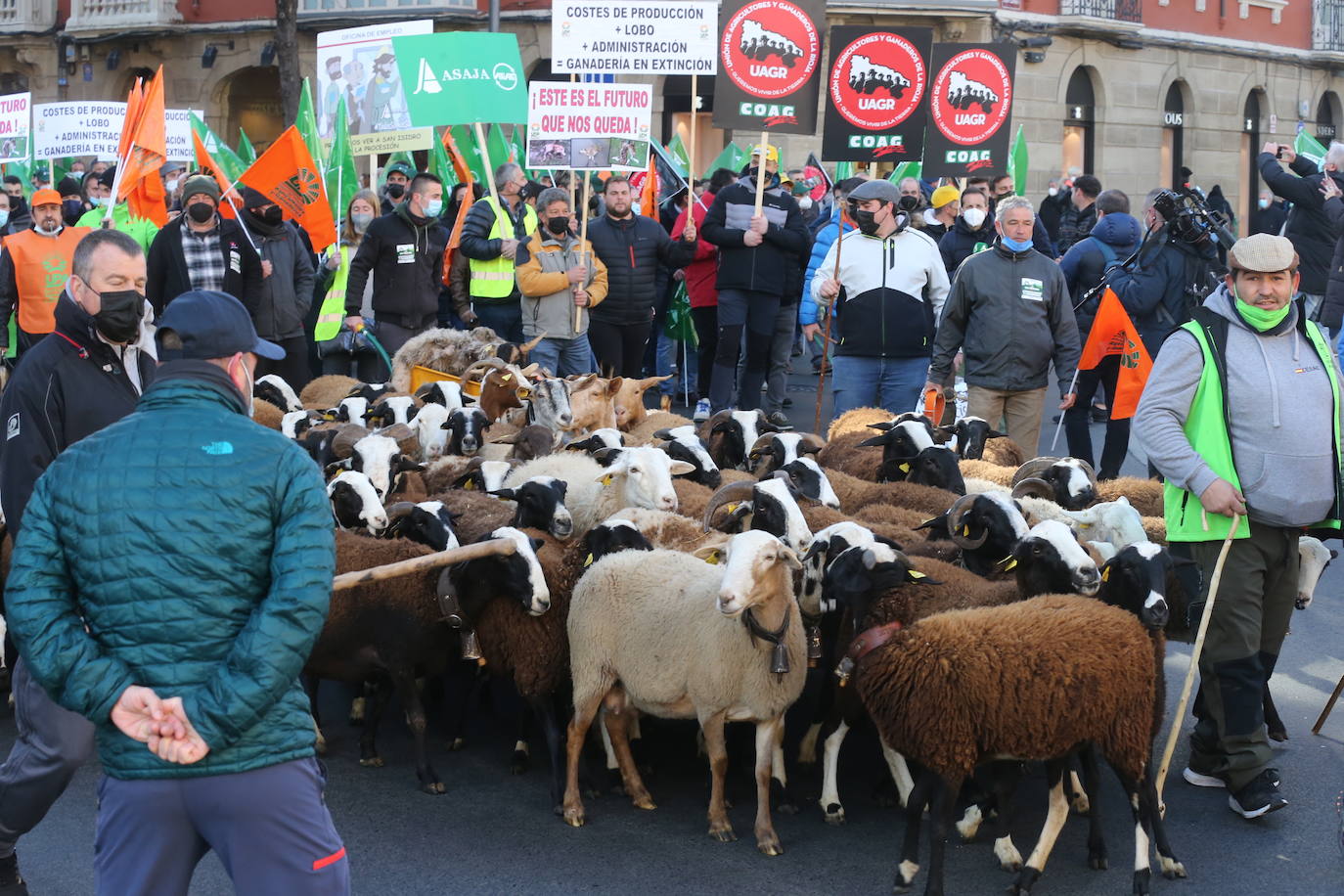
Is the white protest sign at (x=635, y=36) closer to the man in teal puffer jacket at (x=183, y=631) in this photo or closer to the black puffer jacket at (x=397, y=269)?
the black puffer jacket at (x=397, y=269)

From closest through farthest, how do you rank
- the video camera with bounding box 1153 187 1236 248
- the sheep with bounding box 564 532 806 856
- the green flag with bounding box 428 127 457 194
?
the sheep with bounding box 564 532 806 856
the video camera with bounding box 1153 187 1236 248
the green flag with bounding box 428 127 457 194

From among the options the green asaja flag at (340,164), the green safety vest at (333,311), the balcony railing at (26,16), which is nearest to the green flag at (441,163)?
the green asaja flag at (340,164)

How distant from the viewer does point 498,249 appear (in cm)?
1279

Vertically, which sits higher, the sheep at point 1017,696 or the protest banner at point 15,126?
the protest banner at point 15,126

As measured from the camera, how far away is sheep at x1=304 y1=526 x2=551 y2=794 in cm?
650

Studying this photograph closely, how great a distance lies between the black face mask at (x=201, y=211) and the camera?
10.7 metres

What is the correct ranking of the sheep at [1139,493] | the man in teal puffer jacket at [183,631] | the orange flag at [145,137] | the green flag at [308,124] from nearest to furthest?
the man in teal puffer jacket at [183,631], the sheep at [1139,493], the orange flag at [145,137], the green flag at [308,124]

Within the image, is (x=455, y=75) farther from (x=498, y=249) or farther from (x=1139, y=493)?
(x=1139, y=493)

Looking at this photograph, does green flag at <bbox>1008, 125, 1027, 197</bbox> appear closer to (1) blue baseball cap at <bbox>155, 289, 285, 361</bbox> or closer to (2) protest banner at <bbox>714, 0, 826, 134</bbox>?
(2) protest banner at <bbox>714, 0, 826, 134</bbox>

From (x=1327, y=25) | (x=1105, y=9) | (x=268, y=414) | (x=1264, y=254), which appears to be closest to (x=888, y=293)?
(x=268, y=414)

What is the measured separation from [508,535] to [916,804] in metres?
2.14

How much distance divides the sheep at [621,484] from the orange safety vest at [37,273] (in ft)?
17.3

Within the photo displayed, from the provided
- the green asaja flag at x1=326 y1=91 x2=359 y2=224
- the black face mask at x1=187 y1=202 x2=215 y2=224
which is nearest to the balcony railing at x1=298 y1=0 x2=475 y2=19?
the green asaja flag at x1=326 y1=91 x2=359 y2=224

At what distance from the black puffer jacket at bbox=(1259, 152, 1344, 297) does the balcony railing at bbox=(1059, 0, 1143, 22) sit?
2227cm
